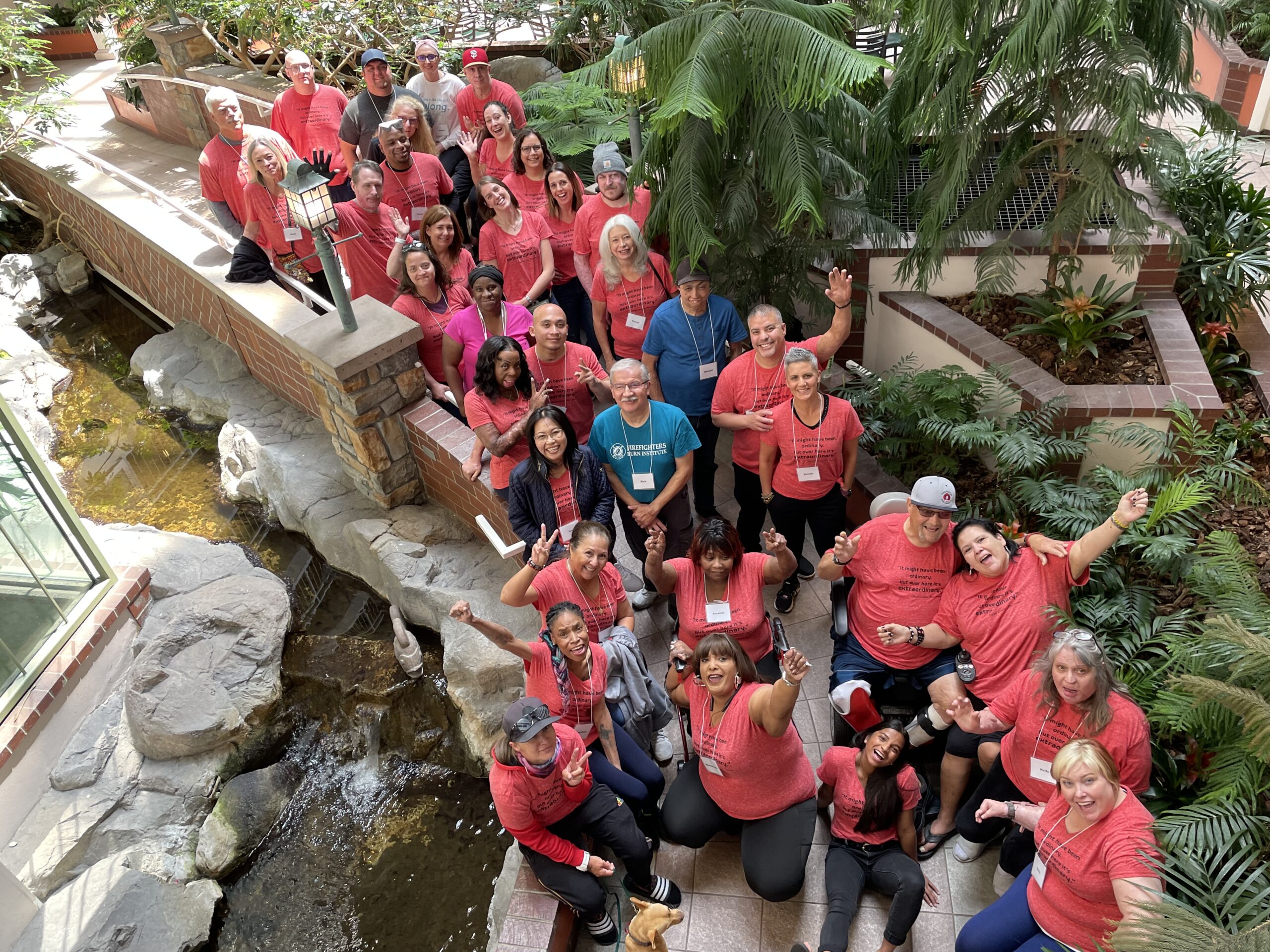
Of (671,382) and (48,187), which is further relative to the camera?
(48,187)

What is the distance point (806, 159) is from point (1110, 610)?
2579 mm

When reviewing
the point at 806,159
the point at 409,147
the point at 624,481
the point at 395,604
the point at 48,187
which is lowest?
the point at 395,604

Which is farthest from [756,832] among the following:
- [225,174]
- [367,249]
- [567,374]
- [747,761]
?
[225,174]

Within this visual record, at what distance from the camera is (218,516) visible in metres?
7.55

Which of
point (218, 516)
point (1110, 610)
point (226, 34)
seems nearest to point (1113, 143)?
point (1110, 610)

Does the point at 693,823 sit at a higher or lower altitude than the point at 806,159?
lower

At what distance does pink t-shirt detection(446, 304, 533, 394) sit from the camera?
5.29 meters

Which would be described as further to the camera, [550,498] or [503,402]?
[503,402]

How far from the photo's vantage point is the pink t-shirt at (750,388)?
15.9 ft

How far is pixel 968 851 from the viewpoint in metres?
4.03

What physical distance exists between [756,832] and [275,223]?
17.4 feet

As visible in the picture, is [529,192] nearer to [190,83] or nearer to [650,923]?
[190,83]

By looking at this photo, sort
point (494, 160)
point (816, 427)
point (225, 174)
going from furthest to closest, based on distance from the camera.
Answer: point (225, 174), point (494, 160), point (816, 427)

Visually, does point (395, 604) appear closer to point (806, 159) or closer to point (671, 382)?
point (671, 382)
